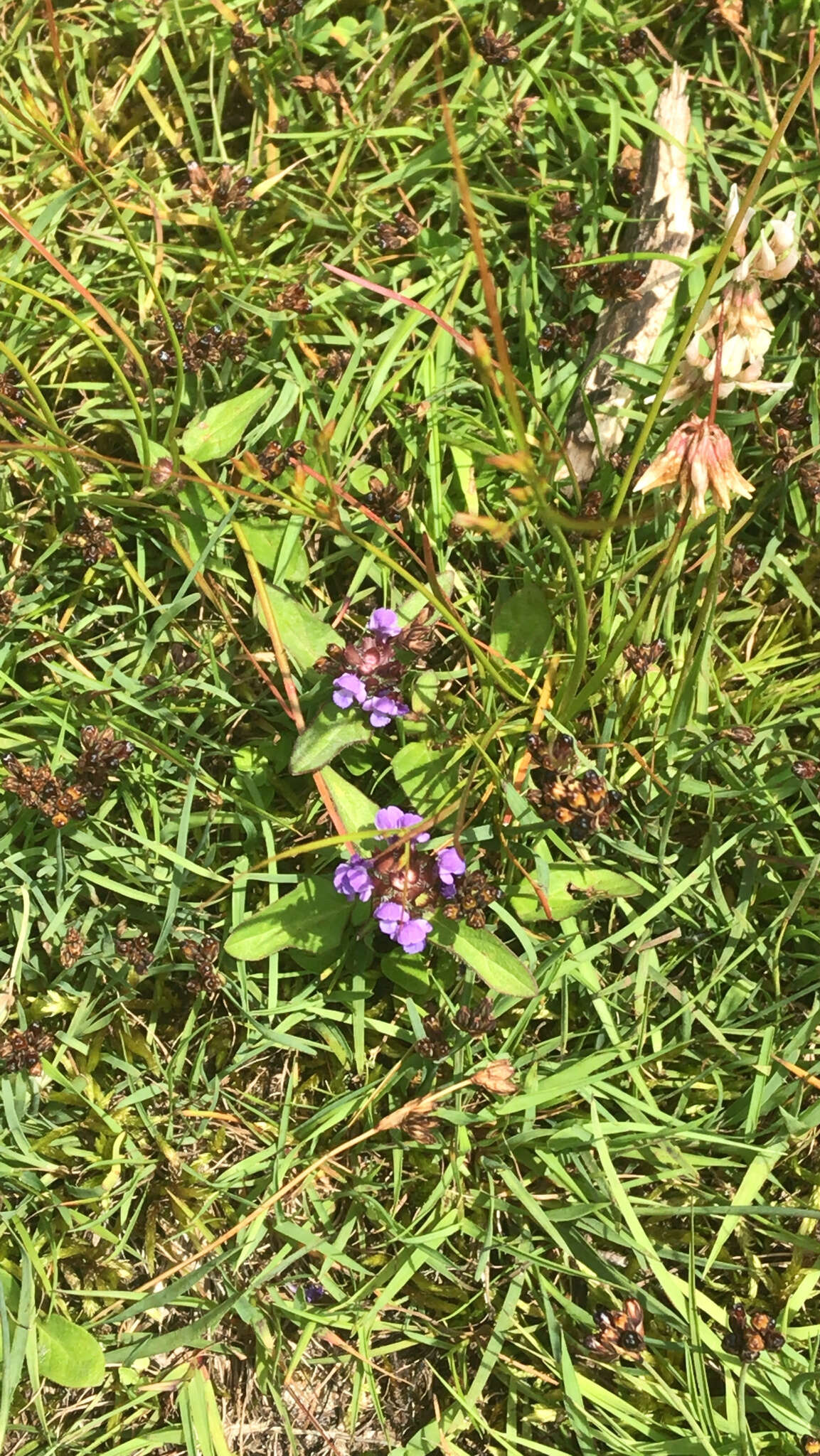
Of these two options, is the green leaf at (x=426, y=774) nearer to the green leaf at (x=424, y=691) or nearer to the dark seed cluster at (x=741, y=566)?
the green leaf at (x=424, y=691)

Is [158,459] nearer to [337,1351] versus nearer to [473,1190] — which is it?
[473,1190]

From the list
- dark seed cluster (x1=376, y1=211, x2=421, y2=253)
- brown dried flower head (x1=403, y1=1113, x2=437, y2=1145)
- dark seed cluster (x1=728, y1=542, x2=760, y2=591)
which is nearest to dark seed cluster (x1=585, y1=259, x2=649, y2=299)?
dark seed cluster (x1=376, y1=211, x2=421, y2=253)

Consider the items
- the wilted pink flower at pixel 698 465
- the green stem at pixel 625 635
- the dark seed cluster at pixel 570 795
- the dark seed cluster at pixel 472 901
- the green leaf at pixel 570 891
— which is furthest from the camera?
the green leaf at pixel 570 891

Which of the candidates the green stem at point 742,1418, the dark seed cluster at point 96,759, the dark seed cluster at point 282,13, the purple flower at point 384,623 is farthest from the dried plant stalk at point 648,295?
the green stem at point 742,1418

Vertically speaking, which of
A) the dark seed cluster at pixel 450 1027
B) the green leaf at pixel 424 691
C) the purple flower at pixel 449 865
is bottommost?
the dark seed cluster at pixel 450 1027

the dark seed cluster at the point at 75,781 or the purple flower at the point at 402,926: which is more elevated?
the dark seed cluster at the point at 75,781

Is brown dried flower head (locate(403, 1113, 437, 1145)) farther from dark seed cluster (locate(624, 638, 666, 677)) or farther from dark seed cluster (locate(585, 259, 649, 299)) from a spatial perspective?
dark seed cluster (locate(585, 259, 649, 299))

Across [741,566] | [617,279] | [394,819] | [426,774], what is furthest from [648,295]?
[394,819]

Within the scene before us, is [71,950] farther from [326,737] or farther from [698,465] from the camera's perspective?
[698,465]
